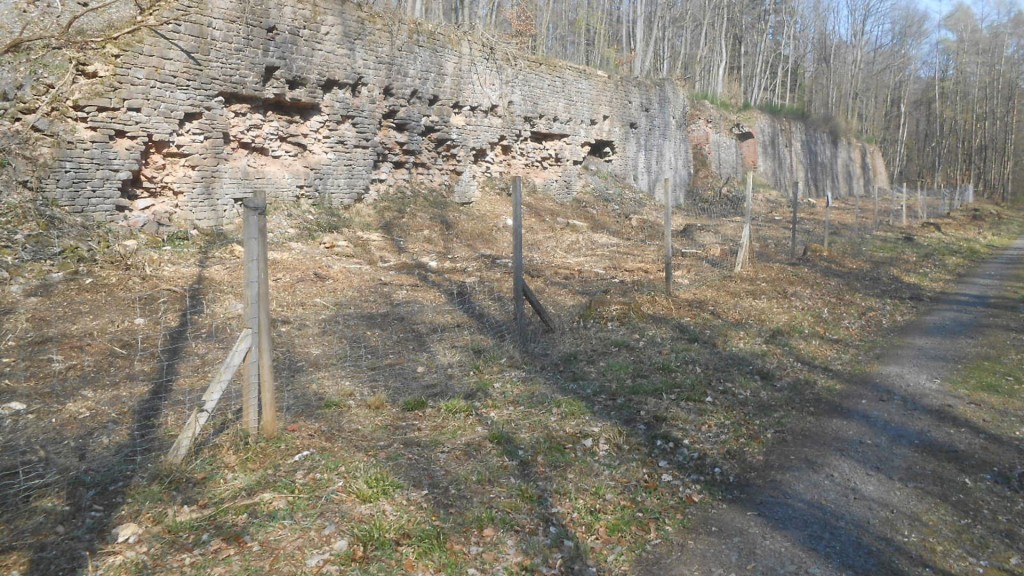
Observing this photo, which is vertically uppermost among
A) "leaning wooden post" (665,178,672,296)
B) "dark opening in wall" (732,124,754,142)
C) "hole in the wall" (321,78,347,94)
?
"dark opening in wall" (732,124,754,142)

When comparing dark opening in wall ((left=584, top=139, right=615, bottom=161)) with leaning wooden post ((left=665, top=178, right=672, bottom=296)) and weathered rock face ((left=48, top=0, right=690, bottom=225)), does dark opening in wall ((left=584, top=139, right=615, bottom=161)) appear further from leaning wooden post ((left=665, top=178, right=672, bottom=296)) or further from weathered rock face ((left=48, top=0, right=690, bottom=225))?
leaning wooden post ((left=665, top=178, right=672, bottom=296))

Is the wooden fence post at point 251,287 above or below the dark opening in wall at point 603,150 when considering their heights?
below

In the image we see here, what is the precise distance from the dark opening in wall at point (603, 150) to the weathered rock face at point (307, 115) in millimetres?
448

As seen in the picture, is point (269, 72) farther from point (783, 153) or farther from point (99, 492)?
point (783, 153)

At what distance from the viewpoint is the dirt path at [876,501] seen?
3.53 metres

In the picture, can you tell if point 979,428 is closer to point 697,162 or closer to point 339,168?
point 339,168

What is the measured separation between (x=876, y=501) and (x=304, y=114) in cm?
1208

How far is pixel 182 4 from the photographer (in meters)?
10.9

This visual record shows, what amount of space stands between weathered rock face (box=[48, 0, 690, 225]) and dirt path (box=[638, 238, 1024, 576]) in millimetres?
9787

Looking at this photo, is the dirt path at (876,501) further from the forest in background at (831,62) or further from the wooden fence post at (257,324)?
the forest in background at (831,62)

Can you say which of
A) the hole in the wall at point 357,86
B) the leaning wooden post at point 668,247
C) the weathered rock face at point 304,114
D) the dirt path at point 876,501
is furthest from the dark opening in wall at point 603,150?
the dirt path at point 876,501

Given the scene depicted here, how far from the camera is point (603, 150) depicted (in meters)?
22.2

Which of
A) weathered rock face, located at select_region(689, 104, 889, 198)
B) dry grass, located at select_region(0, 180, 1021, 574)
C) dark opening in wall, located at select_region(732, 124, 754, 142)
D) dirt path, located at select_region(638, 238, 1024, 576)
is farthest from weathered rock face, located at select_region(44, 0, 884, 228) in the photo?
dark opening in wall, located at select_region(732, 124, 754, 142)

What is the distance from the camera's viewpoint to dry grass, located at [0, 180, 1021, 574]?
3539mm
